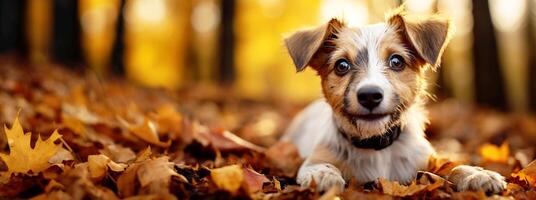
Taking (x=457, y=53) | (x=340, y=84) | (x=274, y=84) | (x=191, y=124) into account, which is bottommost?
(x=274, y=84)

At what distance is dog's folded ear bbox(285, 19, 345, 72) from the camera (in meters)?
4.42

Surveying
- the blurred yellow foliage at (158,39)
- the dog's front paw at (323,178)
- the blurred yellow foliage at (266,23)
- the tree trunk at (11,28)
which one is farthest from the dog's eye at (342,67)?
the blurred yellow foliage at (158,39)

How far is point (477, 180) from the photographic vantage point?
3.73 m

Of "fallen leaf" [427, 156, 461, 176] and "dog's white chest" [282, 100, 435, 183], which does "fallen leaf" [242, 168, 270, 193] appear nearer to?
"dog's white chest" [282, 100, 435, 183]

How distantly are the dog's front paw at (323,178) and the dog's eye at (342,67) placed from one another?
649 mm

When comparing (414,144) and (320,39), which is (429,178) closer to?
(414,144)

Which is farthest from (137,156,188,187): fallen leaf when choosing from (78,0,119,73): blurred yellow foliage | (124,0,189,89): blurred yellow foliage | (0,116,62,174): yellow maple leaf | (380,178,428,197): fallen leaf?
(124,0,189,89): blurred yellow foliage

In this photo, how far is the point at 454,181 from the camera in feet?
12.8

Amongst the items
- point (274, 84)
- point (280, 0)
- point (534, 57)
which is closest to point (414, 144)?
point (534, 57)

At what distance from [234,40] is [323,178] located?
18.9 metres

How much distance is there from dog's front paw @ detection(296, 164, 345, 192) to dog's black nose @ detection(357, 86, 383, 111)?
17.8 inches

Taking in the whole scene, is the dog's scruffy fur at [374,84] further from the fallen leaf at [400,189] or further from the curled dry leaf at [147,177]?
the curled dry leaf at [147,177]

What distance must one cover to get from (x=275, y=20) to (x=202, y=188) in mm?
32487

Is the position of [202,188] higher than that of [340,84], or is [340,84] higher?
[340,84]
